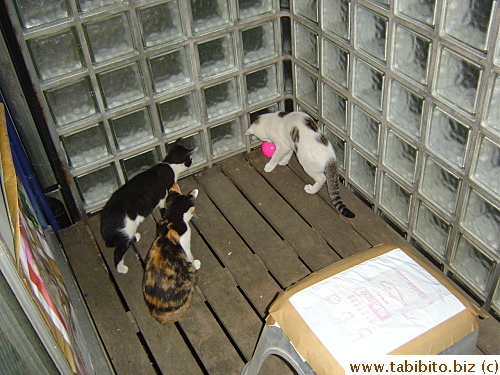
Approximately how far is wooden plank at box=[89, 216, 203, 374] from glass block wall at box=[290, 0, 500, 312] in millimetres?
1424

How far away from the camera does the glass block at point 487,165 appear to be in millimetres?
2213

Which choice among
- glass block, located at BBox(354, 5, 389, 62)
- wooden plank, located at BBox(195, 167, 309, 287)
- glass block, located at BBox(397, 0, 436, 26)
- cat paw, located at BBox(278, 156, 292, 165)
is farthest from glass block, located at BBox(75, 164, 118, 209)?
glass block, located at BBox(397, 0, 436, 26)

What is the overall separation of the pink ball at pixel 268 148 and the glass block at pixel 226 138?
157mm

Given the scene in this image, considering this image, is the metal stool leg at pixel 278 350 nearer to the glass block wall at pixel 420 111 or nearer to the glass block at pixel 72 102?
the glass block wall at pixel 420 111

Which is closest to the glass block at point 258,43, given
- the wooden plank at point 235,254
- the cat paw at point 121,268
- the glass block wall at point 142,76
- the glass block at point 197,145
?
the glass block wall at point 142,76

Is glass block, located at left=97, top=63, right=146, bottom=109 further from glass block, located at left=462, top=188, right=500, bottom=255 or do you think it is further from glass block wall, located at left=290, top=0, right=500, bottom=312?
glass block, located at left=462, top=188, right=500, bottom=255

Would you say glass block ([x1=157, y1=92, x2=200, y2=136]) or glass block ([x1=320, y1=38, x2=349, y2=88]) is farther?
glass block ([x1=157, y1=92, x2=200, y2=136])

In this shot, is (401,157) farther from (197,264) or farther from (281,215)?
(197,264)

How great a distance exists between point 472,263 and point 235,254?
1.29 metres

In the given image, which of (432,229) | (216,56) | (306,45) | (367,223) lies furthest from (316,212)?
(216,56)

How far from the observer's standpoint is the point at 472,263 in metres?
2.63

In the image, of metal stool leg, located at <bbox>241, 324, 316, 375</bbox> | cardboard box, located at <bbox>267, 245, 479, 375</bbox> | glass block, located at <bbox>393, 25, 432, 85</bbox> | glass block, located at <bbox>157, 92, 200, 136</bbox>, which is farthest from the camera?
glass block, located at <bbox>157, 92, 200, 136</bbox>

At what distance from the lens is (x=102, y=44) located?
277 cm

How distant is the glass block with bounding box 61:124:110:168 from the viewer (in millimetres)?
2992
